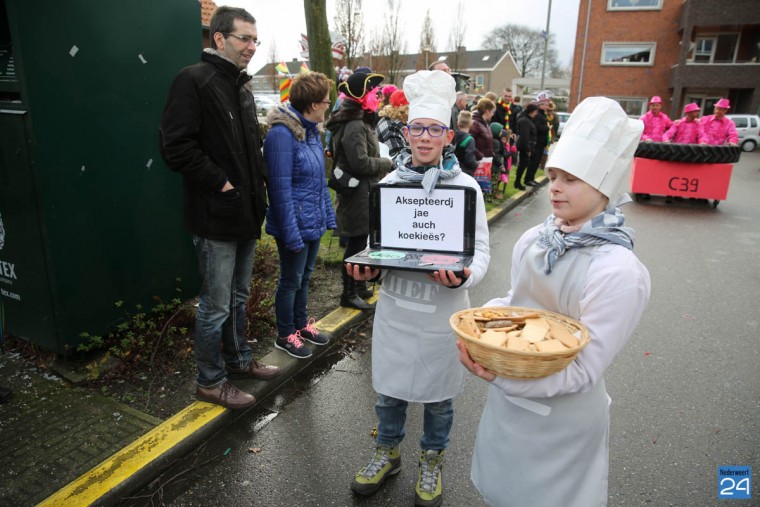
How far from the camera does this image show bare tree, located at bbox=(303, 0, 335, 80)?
7.98 m

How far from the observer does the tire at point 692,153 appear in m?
9.80

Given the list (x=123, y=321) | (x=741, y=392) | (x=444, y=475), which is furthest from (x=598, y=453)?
(x=123, y=321)

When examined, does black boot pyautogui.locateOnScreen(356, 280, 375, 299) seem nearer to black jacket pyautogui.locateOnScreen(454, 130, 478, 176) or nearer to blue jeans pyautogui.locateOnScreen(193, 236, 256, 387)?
blue jeans pyautogui.locateOnScreen(193, 236, 256, 387)

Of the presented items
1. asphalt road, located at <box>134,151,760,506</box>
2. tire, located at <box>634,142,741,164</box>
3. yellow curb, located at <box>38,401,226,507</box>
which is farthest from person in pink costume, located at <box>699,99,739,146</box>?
yellow curb, located at <box>38,401,226,507</box>

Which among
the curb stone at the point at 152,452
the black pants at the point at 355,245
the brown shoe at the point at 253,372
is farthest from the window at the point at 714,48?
the curb stone at the point at 152,452

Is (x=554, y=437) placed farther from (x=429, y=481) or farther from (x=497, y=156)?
(x=497, y=156)

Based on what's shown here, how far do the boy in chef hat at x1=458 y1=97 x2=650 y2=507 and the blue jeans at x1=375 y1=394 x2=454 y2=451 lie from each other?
601mm

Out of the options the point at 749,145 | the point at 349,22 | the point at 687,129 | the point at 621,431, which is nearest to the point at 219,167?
the point at 621,431

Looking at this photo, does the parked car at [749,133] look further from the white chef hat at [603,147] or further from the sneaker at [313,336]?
the white chef hat at [603,147]

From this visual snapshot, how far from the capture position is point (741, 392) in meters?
3.66

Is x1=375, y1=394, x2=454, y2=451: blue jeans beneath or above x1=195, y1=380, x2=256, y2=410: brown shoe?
above

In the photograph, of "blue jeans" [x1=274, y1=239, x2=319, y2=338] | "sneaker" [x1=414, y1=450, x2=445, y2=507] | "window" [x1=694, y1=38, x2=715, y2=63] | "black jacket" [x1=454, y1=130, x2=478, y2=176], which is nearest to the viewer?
"sneaker" [x1=414, y1=450, x2=445, y2=507]

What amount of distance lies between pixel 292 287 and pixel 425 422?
66.8 inches

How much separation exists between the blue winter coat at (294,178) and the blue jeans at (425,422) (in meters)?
1.44
